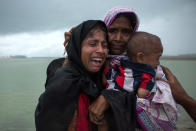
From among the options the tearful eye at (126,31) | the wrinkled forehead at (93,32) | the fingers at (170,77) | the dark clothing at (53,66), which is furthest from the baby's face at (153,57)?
the dark clothing at (53,66)

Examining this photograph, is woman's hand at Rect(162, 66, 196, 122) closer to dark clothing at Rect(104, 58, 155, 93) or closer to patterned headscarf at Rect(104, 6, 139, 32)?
dark clothing at Rect(104, 58, 155, 93)

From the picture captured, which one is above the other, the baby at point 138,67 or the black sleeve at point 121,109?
the baby at point 138,67

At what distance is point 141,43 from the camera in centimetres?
198

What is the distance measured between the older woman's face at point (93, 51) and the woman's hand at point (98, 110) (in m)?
0.36

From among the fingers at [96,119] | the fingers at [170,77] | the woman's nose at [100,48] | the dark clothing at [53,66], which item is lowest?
the fingers at [96,119]

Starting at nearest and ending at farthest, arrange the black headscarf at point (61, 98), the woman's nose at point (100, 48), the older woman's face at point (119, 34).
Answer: the black headscarf at point (61, 98)
the woman's nose at point (100, 48)
the older woman's face at point (119, 34)

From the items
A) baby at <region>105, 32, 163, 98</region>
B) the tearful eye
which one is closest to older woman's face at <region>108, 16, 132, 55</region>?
the tearful eye

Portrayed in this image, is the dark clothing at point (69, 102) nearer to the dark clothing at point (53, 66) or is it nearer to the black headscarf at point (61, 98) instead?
the black headscarf at point (61, 98)

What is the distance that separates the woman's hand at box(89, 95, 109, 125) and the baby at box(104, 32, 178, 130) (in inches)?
7.5

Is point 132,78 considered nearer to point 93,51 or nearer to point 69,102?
point 93,51

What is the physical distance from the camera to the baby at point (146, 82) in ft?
5.82

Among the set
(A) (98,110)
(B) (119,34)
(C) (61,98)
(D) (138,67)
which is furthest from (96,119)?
(B) (119,34)

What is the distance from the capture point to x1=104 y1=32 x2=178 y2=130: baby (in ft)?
5.82

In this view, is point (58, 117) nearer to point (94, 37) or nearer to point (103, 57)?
point (103, 57)
